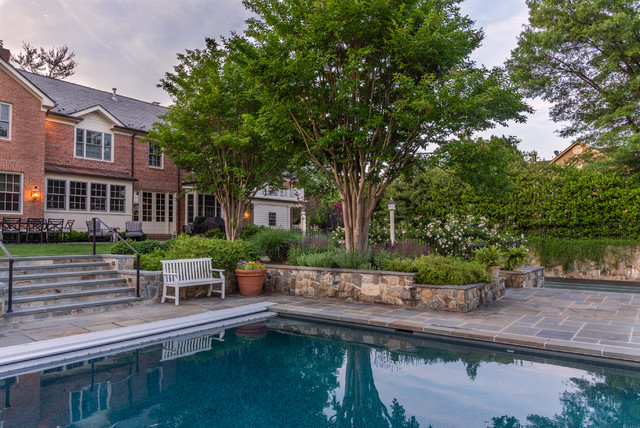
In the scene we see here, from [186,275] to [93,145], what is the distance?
43.8ft

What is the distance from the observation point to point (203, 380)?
3.94 meters

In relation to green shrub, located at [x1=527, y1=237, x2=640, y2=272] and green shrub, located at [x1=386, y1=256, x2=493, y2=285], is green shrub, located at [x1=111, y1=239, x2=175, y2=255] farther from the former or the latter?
green shrub, located at [x1=527, y1=237, x2=640, y2=272]

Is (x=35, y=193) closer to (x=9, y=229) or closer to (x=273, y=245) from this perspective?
(x=9, y=229)

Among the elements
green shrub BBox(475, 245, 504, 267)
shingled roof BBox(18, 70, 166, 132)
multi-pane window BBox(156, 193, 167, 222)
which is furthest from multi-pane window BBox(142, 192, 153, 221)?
green shrub BBox(475, 245, 504, 267)

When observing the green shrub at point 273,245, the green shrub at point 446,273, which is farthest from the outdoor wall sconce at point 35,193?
the green shrub at point 446,273

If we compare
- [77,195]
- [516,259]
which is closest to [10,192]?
[77,195]

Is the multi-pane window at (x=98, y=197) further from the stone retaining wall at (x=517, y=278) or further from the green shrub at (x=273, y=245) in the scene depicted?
the stone retaining wall at (x=517, y=278)

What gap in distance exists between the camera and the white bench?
7.43m

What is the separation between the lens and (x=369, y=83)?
866 centimetres

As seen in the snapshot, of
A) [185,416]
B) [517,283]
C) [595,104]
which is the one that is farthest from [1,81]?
[595,104]

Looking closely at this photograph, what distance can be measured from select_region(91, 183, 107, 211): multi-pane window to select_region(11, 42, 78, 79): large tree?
54.8 feet

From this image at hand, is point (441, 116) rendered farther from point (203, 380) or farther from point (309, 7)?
point (203, 380)

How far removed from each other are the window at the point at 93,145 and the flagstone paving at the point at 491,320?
1343 centimetres

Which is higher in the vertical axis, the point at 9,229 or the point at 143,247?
the point at 9,229
